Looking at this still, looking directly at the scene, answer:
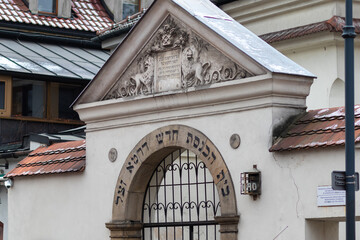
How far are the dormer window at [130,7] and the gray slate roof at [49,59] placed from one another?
289 cm

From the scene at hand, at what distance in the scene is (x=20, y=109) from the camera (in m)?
27.2

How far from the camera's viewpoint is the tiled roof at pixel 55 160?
1875cm

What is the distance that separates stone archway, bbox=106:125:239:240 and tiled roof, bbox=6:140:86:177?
1.35 meters

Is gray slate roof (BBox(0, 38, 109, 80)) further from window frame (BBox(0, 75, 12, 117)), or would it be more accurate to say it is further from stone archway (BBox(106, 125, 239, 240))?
stone archway (BBox(106, 125, 239, 240))

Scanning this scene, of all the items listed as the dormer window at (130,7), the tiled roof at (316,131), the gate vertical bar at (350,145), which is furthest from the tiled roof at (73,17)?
the gate vertical bar at (350,145)

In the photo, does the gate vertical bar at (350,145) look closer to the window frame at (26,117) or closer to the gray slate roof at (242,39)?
the gray slate roof at (242,39)

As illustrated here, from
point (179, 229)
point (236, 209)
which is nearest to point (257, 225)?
point (236, 209)

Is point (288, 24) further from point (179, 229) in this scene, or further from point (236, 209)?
point (236, 209)

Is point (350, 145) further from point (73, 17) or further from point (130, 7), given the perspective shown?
point (130, 7)

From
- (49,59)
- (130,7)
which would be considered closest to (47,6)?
(130,7)

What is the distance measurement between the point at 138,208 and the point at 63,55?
41.7 feet

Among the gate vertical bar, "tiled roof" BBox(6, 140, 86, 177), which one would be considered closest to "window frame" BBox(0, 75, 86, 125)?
"tiled roof" BBox(6, 140, 86, 177)

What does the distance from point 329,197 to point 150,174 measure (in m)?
4.12

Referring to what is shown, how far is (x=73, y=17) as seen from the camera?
32031 mm
